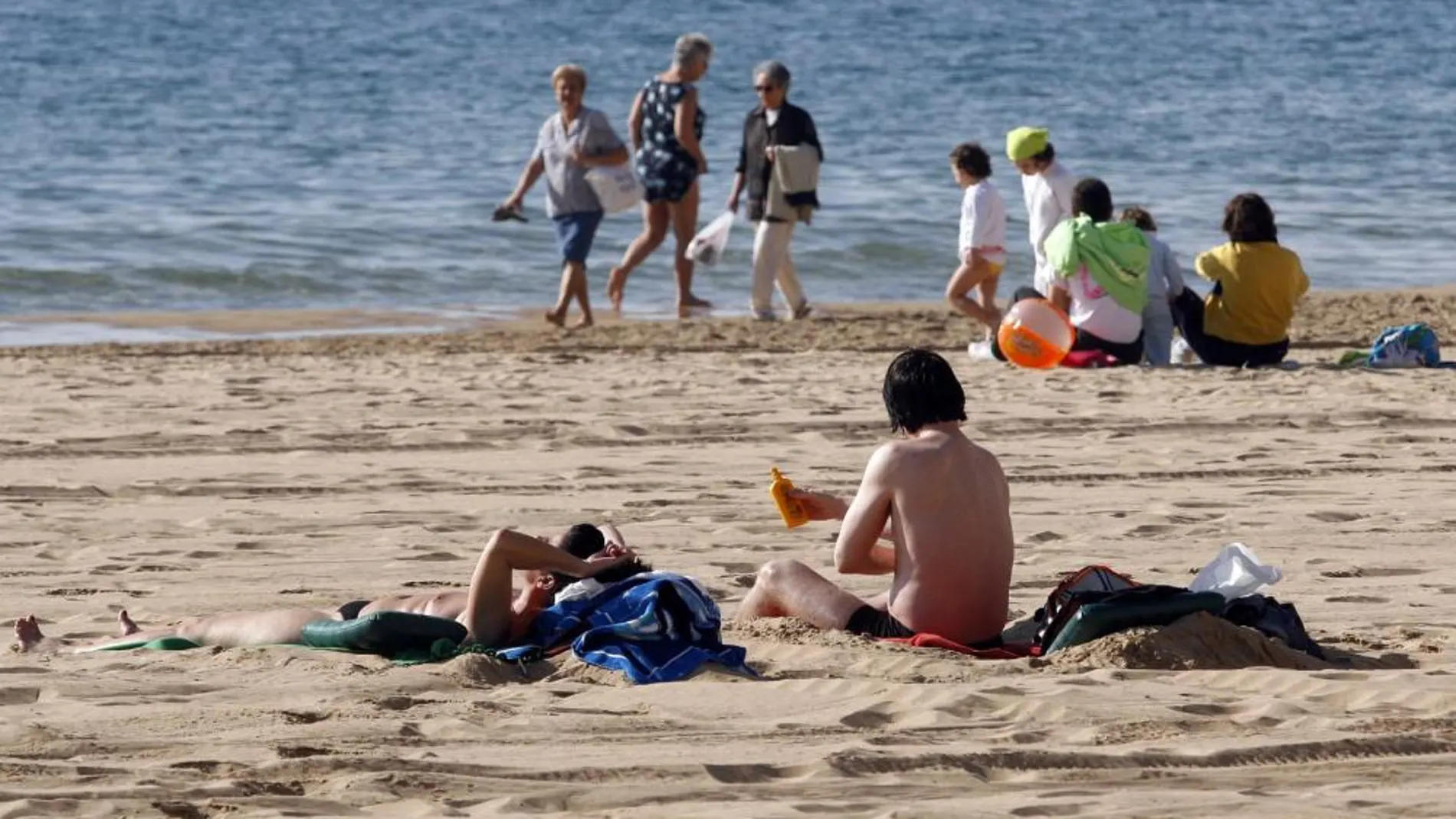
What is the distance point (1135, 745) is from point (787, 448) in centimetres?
424

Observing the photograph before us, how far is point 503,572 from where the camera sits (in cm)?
549

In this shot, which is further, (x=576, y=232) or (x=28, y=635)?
(x=576, y=232)

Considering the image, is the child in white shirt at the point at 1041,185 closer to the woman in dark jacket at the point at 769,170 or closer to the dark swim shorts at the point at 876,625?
the woman in dark jacket at the point at 769,170

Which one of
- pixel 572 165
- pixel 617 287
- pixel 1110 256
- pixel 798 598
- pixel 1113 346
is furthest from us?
pixel 617 287

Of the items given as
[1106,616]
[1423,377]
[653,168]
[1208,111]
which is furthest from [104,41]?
[1106,616]

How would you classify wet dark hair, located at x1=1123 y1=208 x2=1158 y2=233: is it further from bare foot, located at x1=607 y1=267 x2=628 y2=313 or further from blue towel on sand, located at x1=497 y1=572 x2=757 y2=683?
→ blue towel on sand, located at x1=497 y1=572 x2=757 y2=683

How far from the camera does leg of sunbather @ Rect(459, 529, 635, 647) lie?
5.46 m

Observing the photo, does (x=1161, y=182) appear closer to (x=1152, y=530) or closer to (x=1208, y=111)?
(x=1208, y=111)

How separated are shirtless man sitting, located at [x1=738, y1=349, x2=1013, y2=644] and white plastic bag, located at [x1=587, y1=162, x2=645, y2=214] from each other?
690cm

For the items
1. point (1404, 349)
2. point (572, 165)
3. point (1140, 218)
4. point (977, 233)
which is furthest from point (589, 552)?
point (572, 165)

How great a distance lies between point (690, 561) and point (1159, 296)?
15.6 ft

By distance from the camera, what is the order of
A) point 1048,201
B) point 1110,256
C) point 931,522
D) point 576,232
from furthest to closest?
1. point 576,232
2. point 1048,201
3. point 1110,256
4. point 931,522

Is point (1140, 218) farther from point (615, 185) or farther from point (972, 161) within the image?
point (615, 185)

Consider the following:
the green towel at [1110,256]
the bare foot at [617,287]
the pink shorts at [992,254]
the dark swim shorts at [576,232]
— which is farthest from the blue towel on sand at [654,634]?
the bare foot at [617,287]
